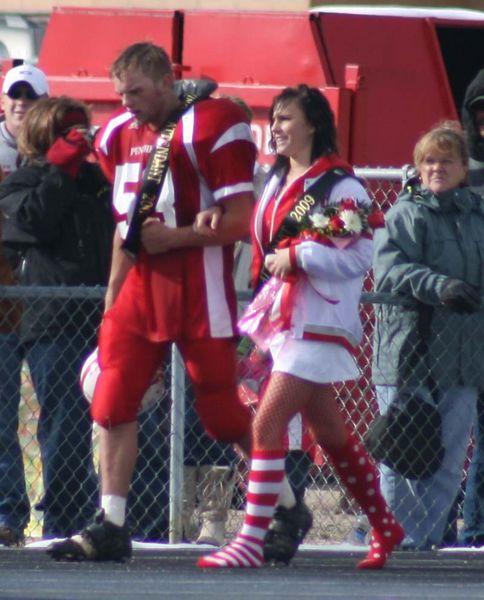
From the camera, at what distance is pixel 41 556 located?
7.92 m

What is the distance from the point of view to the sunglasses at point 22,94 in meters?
9.61

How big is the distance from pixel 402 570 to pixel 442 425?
126cm

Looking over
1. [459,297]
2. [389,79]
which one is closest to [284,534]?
[459,297]

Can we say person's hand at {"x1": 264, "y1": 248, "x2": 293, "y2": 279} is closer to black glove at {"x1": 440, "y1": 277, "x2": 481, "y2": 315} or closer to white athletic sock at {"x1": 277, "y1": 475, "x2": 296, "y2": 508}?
white athletic sock at {"x1": 277, "y1": 475, "x2": 296, "y2": 508}

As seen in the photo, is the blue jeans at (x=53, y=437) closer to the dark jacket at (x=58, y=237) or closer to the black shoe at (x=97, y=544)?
the dark jacket at (x=58, y=237)

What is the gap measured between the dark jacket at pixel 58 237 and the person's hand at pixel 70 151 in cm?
4

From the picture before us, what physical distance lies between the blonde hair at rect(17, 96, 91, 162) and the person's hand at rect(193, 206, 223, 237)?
4.96 feet

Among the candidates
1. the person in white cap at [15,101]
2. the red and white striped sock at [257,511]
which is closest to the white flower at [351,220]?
the red and white striped sock at [257,511]

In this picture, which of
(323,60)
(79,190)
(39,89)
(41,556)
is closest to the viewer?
(41,556)

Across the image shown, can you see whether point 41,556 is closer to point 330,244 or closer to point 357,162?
point 330,244

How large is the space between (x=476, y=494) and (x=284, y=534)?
1.70 metres

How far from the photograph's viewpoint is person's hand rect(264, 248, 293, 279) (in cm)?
727

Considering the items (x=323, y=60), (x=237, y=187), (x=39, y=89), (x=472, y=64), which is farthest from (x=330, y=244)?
(x=472, y=64)

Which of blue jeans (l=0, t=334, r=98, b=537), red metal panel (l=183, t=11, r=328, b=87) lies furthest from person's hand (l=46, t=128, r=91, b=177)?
red metal panel (l=183, t=11, r=328, b=87)
